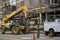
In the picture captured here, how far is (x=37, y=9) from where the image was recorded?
4825 centimetres

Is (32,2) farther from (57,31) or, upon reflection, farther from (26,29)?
(57,31)

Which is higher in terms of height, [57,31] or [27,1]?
[27,1]

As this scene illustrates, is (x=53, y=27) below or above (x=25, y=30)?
above

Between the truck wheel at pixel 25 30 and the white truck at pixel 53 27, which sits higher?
the white truck at pixel 53 27

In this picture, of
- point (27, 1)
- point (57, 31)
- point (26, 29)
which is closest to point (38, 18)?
point (27, 1)

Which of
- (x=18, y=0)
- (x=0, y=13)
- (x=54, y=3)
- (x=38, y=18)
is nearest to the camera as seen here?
(x=54, y=3)

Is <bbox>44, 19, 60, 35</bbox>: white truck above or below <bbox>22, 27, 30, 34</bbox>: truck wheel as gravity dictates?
above

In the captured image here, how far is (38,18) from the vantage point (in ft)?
163

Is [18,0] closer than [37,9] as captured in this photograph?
No

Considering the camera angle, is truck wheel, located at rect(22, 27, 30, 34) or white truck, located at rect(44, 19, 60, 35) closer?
white truck, located at rect(44, 19, 60, 35)

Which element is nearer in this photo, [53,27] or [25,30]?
[53,27]

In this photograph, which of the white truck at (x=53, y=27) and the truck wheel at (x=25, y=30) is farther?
the truck wheel at (x=25, y=30)

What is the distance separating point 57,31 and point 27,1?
847 inches

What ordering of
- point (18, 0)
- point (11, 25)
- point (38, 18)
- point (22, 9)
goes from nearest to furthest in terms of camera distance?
point (11, 25) → point (22, 9) → point (38, 18) → point (18, 0)
